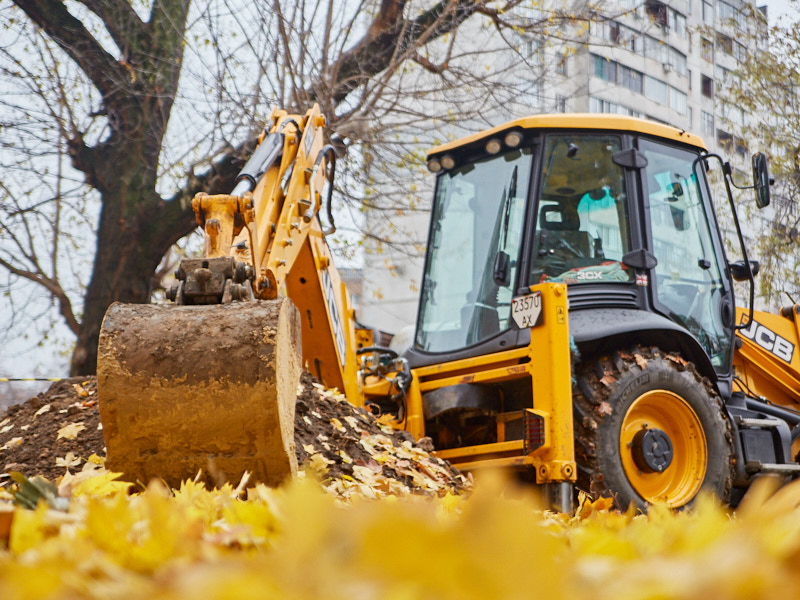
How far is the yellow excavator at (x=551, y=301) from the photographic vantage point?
431cm

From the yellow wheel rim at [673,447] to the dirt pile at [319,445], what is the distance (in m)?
1.04

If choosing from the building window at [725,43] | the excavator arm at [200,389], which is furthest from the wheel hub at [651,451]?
the building window at [725,43]

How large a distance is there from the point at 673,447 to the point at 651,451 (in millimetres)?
302

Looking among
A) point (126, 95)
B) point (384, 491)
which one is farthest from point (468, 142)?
point (126, 95)

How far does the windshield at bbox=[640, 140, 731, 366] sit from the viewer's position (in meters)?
5.29

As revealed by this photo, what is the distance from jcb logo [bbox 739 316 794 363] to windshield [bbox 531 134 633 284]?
6.44ft

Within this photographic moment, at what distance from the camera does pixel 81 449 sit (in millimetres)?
3914

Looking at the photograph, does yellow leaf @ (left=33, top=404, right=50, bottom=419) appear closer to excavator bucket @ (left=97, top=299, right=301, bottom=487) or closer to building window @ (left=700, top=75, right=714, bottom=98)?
excavator bucket @ (left=97, top=299, right=301, bottom=487)

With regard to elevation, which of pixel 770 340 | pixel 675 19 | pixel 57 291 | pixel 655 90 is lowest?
pixel 770 340

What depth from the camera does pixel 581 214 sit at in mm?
5109

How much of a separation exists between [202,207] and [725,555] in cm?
334

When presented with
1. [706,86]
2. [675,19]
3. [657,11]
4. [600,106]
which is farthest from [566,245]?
[706,86]

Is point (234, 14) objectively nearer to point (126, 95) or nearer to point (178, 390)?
point (126, 95)

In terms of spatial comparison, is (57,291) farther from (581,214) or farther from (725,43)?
(725,43)
